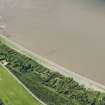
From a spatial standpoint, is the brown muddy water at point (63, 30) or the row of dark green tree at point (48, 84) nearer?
the row of dark green tree at point (48, 84)

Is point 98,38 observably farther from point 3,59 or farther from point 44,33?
point 3,59

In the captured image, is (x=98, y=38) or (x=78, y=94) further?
(x=98, y=38)

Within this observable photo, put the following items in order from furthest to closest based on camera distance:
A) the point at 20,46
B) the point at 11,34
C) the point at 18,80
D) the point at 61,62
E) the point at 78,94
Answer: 1. the point at 11,34
2. the point at 20,46
3. the point at 61,62
4. the point at 18,80
5. the point at 78,94

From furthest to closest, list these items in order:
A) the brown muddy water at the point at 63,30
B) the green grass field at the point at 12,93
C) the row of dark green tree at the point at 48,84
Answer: the brown muddy water at the point at 63,30
the green grass field at the point at 12,93
the row of dark green tree at the point at 48,84

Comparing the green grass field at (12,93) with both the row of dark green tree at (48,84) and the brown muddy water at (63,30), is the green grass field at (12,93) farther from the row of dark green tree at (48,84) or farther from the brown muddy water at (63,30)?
Result: the brown muddy water at (63,30)

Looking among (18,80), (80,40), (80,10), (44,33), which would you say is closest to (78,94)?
(18,80)

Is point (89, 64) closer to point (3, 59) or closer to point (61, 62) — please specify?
point (61, 62)

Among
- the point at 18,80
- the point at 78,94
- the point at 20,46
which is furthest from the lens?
the point at 20,46

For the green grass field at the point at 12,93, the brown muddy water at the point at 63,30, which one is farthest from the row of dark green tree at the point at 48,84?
the brown muddy water at the point at 63,30
